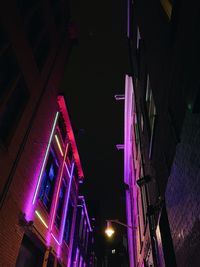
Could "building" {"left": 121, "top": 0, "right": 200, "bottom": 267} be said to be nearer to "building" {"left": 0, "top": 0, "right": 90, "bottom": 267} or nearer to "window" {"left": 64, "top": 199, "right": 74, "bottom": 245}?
"building" {"left": 0, "top": 0, "right": 90, "bottom": 267}

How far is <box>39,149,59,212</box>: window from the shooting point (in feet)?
36.1

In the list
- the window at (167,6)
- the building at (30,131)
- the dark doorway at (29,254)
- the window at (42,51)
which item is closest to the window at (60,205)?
the building at (30,131)

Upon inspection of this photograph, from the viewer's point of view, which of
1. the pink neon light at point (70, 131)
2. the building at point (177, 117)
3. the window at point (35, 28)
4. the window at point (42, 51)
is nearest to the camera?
the building at point (177, 117)

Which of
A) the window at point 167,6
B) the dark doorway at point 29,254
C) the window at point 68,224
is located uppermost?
the window at point 68,224

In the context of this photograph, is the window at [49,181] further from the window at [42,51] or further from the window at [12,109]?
the window at [42,51]

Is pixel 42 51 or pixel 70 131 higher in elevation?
pixel 42 51

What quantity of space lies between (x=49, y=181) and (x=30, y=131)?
4.11m

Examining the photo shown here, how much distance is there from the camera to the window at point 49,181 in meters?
11.0

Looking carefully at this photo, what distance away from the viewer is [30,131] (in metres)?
8.70

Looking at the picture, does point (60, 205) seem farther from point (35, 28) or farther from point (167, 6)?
point (167, 6)

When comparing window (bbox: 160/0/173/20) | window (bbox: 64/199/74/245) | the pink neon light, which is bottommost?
window (bbox: 160/0/173/20)

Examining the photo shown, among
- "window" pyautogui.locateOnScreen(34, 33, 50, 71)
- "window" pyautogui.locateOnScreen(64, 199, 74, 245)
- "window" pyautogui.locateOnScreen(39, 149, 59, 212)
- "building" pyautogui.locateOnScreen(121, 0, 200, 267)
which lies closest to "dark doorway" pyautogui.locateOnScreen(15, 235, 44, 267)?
"window" pyautogui.locateOnScreen(39, 149, 59, 212)

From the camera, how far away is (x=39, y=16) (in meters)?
10.9

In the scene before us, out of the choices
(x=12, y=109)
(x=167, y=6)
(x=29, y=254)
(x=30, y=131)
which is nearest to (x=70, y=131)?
(x=30, y=131)
